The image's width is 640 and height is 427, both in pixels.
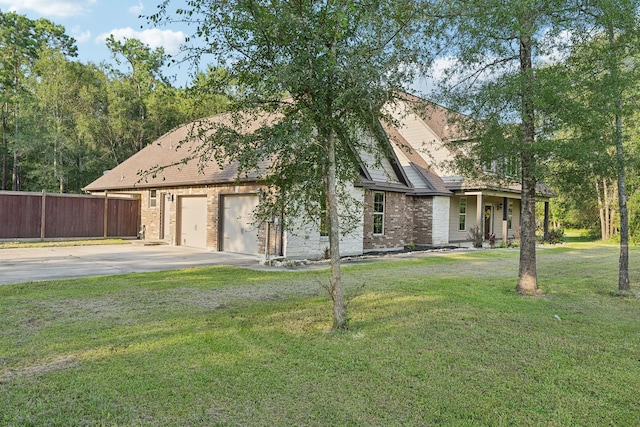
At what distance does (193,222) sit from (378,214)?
7247mm

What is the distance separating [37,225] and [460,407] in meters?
19.1

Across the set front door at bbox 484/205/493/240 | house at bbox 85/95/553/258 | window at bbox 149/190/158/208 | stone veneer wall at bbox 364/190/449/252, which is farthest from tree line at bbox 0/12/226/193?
front door at bbox 484/205/493/240

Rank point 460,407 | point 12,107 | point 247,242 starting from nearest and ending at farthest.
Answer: point 460,407
point 247,242
point 12,107

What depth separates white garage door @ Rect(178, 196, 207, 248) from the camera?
16047 mm

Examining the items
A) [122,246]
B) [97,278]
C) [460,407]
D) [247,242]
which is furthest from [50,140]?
[460,407]

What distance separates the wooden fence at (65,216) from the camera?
17.0m

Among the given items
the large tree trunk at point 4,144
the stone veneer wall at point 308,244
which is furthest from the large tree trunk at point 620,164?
the large tree trunk at point 4,144

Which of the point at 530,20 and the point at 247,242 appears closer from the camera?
the point at 530,20

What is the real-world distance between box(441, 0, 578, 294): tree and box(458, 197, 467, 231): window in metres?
14.5

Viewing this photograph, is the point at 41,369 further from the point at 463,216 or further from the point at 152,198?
the point at 463,216

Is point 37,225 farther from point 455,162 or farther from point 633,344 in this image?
point 633,344

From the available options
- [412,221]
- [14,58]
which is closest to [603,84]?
[412,221]

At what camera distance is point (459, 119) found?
27.8 feet

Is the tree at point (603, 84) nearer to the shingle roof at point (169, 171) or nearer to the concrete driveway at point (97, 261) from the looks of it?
the concrete driveway at point (97, 261)
